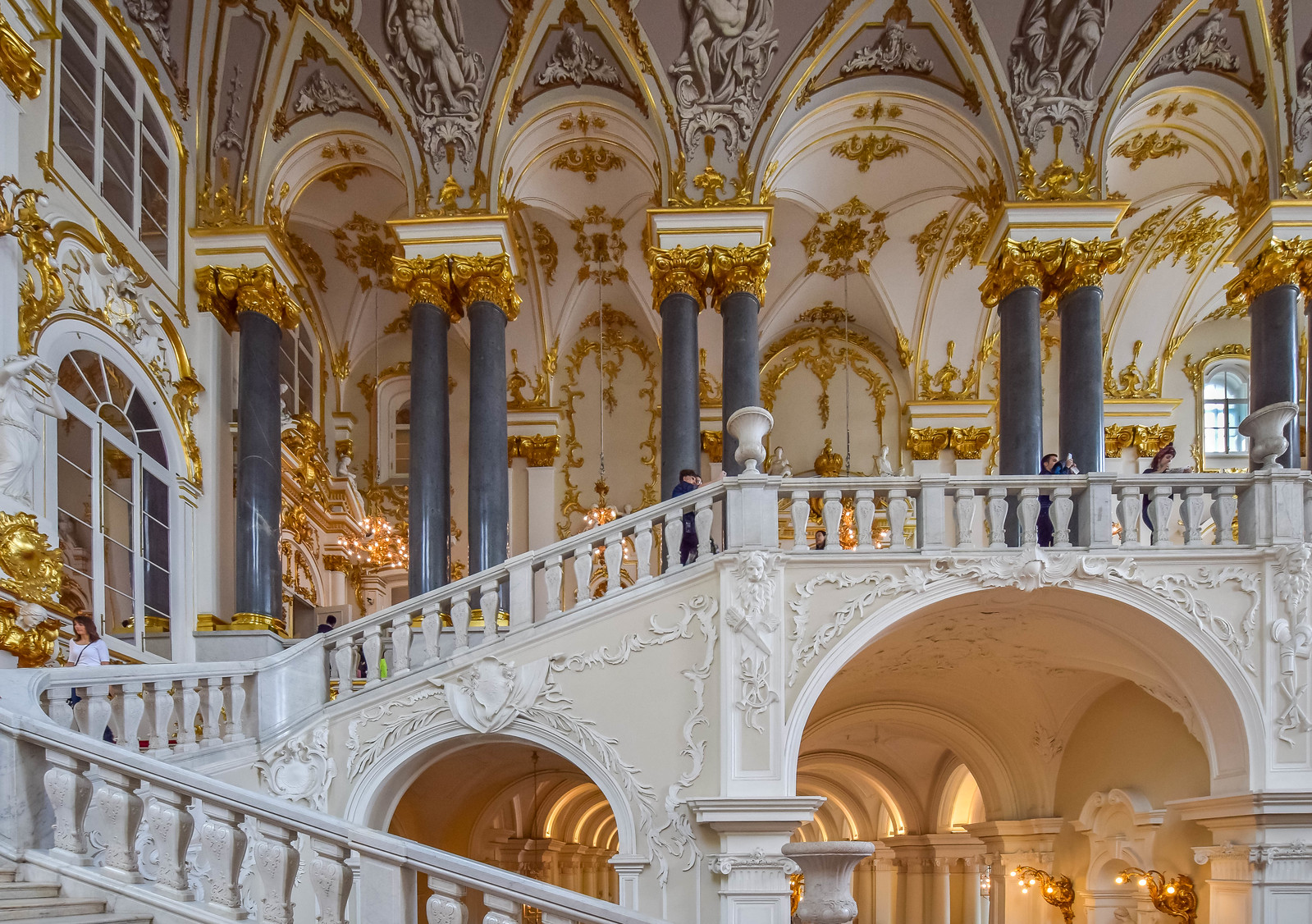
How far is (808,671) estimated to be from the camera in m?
10.2

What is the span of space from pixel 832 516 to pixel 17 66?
7629 mm

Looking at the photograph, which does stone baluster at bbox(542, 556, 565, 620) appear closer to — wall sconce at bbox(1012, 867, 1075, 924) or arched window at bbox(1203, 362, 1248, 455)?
wall sconce at bbox(1012, 867, 1075, 924)

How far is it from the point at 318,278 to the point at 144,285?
6.84 m

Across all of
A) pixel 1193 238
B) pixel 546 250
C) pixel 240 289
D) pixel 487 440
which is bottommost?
pixel 487 440

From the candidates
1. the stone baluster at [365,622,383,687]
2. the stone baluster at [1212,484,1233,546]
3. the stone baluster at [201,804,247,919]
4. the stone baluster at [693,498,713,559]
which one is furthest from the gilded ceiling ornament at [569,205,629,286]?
the stone baluster at [201,804,247,919]

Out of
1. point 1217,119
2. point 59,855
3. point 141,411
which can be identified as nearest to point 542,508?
point 141,411

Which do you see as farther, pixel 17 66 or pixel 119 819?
pixel 17 66

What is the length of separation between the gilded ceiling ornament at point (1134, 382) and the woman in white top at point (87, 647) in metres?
16.9

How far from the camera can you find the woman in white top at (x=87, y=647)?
8.65 m

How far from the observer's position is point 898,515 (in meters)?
10.4

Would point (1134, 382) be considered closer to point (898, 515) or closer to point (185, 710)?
point (898, 515)

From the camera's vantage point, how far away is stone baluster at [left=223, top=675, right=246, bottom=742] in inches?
383

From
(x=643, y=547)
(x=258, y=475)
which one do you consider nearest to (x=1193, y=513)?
(x=643, y=547)

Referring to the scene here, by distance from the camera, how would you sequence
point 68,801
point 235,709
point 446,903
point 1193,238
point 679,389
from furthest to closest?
1. point 1193,238
2. point 679,389
3. point 235,709
4. point 68,801
5. point 446,903
